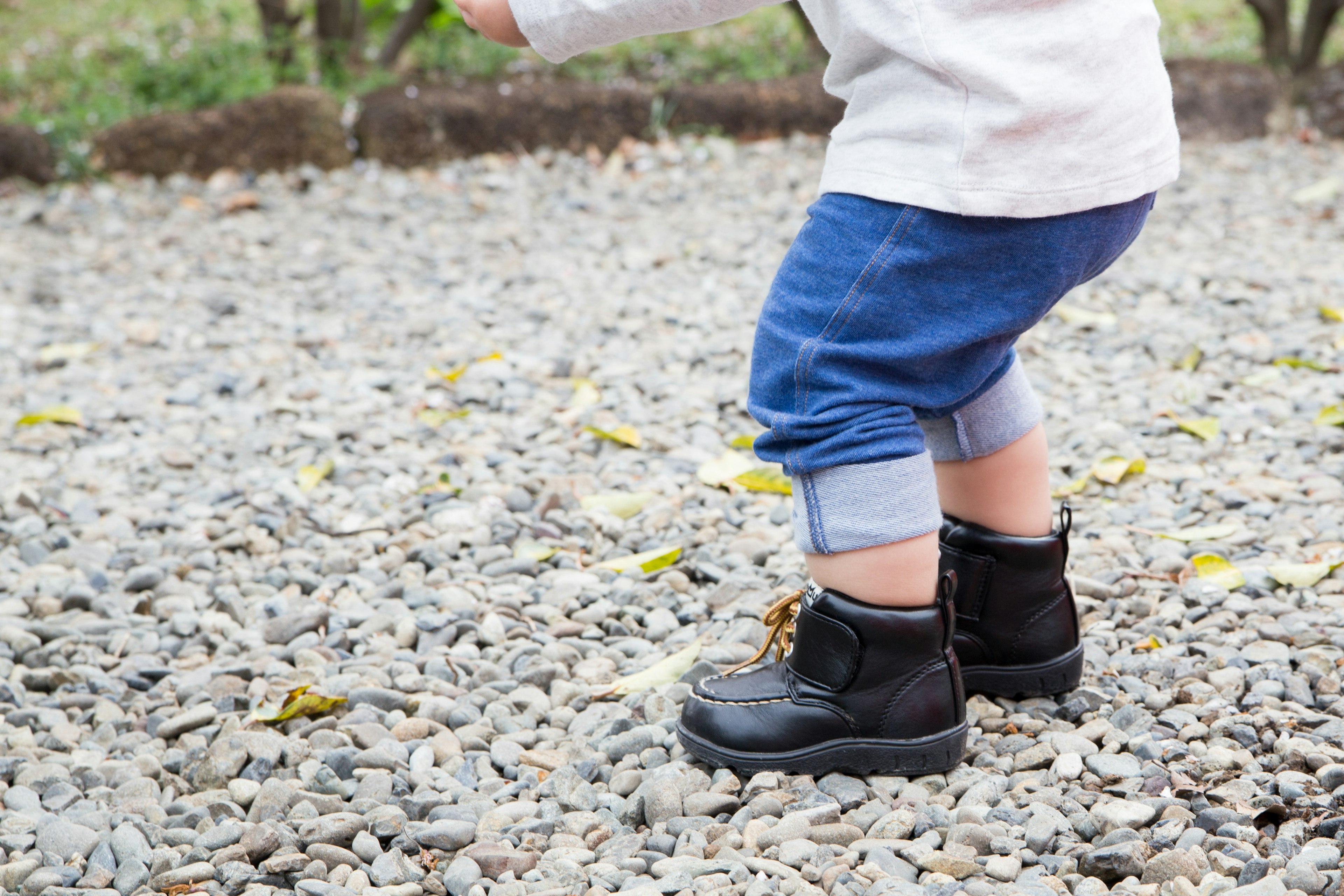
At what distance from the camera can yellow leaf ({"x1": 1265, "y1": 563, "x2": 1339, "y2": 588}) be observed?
5.42 feet

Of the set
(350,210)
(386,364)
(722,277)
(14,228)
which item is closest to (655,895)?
(386,364)

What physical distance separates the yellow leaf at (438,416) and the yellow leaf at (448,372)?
0.13m

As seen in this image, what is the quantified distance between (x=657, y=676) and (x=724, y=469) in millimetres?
718

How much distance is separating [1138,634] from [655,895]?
0.81 meters

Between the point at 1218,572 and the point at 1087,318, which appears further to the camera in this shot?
the point at 1087,318

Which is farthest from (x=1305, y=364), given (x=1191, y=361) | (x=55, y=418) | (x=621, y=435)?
(x=55, y=418)

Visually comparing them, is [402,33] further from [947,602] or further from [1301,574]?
[947,602]

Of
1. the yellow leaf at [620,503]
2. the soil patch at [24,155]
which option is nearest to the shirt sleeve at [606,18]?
the yellow leaf at [620,503]

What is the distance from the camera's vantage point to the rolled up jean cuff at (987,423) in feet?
4.46

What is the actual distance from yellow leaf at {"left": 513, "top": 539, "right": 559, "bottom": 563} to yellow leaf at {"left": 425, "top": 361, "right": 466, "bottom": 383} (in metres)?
0.82

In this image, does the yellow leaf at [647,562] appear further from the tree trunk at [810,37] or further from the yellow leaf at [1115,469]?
the tree trunk at [810,37]

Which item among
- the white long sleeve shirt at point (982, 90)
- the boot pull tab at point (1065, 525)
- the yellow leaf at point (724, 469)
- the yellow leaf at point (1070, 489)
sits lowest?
the yellow leaf at point (724, 469)

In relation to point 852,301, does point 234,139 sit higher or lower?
lower

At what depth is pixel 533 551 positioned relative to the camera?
6.33ft
